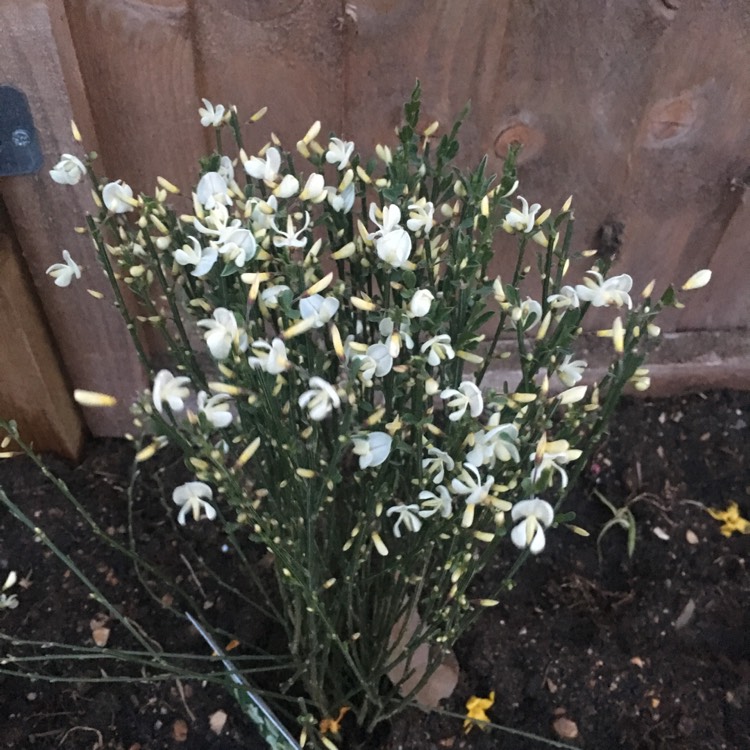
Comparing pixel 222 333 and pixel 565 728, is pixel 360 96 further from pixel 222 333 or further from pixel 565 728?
pixel 565 728

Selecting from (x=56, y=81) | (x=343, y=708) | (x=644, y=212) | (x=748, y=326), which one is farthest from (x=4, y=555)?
(x=748, y=326)

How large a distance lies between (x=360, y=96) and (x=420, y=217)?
20.2 inches

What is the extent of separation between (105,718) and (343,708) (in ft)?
1.15

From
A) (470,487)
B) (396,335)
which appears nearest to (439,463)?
(470,487)

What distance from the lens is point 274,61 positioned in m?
1.01

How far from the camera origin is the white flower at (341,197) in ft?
2.27

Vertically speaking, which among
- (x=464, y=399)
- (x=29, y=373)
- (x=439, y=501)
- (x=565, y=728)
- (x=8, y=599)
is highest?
(x=464, y=399)

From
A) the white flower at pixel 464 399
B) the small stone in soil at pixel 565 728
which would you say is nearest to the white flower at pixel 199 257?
the white flower at pixel 464 399

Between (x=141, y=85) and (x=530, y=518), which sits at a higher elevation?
(x=141, y=85)

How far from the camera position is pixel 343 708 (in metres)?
1.08

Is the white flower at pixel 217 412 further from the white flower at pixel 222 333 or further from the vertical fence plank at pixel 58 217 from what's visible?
the vertical fence plank at pixel 58 217

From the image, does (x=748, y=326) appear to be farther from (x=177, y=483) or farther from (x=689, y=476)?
(x=177, y=483)

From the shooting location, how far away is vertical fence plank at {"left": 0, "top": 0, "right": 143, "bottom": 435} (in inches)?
35.8

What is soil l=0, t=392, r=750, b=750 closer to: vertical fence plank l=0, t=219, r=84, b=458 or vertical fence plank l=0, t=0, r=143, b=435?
vertical fence plank l=0, t=219, r=84, b=458
